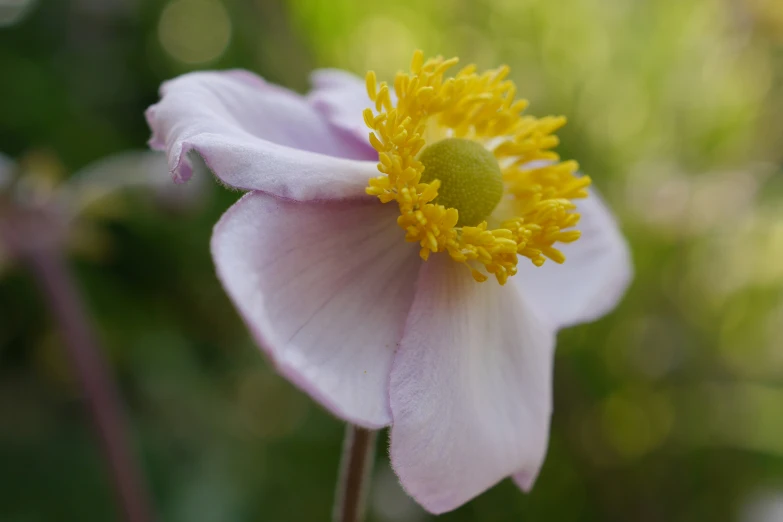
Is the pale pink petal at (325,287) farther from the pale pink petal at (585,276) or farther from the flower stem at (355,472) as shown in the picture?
the pale pink petal at (585,276)

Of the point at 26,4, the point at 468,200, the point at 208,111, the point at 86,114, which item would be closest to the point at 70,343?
the point at 208,111

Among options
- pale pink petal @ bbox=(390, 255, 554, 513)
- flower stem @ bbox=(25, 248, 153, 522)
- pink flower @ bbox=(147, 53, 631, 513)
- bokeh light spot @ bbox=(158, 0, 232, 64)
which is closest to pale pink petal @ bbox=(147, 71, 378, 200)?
pink flower @ bbox=(147, 53, 631, 513)

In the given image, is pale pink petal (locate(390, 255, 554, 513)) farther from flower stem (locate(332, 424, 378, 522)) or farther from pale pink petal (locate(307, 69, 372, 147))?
pale pink petal (locate(307, 69, 372, 147))

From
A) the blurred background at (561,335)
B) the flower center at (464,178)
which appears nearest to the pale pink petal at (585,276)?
the flower center at (464,178)

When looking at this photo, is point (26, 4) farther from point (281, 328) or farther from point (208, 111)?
point (281, 328)

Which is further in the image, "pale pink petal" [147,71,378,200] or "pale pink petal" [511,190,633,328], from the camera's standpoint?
"pale pink petal" [511,190,633,328]

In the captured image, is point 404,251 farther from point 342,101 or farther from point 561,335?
point 561,335

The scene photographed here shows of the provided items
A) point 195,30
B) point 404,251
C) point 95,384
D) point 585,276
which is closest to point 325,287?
point 404,251

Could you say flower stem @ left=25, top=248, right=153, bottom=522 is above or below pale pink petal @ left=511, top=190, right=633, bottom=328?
below
